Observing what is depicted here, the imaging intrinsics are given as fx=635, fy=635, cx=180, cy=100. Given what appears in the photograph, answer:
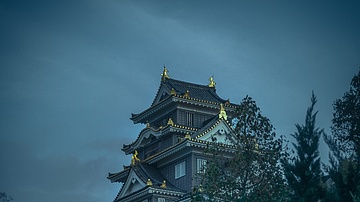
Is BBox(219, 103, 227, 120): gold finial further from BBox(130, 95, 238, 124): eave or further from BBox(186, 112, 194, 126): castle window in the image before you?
BBox(186, 112, 194, 126): castle window

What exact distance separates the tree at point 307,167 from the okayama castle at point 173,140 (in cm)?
2244

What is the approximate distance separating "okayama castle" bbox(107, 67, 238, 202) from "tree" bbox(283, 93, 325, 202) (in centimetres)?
2244

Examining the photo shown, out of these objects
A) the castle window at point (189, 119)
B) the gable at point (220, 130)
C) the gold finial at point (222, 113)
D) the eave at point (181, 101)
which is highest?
the eave at point (181, 101)

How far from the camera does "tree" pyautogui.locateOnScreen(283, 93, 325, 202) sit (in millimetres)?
21203

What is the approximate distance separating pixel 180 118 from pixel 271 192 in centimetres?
2135

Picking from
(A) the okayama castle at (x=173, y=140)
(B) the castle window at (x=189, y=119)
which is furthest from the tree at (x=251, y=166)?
(B) the castle window at (x=189, y=119)

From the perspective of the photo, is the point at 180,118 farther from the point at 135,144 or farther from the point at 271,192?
the point at 271,192

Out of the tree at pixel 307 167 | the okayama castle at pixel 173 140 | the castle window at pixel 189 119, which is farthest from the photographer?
the castle window at pixel 189 119

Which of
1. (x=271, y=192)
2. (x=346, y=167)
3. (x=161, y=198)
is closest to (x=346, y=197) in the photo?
(x=346, y=167)

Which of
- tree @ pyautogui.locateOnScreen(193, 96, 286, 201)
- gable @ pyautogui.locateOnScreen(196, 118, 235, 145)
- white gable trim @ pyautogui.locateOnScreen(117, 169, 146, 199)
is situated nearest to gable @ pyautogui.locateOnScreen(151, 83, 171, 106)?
gable @ pyautogui.locateOnScreen(196, 118, 235, 145)

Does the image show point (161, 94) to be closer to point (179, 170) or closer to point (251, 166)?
point (179, 170)

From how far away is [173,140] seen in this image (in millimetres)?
49188

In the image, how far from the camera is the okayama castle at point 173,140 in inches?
1827

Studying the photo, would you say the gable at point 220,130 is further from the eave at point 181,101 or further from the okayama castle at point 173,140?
the eave at point 181,101
